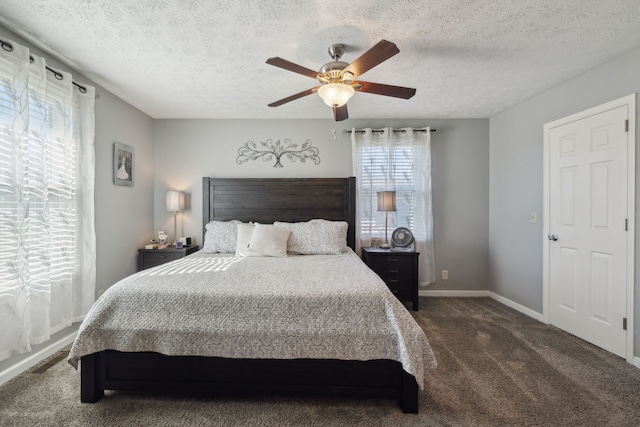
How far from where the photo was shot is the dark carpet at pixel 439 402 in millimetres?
1589

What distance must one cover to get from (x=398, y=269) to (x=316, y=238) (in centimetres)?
110

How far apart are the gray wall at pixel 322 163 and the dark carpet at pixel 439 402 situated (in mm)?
1717

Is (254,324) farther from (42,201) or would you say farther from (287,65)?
(42,201)

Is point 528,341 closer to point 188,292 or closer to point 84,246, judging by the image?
point 188,292

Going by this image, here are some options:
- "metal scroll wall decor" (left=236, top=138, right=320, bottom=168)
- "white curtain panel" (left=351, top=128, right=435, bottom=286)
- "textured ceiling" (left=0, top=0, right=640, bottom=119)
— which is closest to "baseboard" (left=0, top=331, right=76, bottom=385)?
"textured ceiling" (left=0, top=0, right=640, bottom=119)

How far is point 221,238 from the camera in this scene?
3328 mm

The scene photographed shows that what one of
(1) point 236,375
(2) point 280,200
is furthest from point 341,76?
(1) point 236,375

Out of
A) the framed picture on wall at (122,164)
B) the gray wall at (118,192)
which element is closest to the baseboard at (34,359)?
the gray wall at (118,192)

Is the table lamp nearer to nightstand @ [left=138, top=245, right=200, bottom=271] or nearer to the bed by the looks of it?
nightstand @ [left=138, top=245, right=200, bottom=271]

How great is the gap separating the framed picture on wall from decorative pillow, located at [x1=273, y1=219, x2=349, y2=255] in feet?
6.10

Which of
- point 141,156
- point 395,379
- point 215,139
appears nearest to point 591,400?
point 395,379

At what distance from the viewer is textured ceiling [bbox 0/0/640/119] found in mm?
1757

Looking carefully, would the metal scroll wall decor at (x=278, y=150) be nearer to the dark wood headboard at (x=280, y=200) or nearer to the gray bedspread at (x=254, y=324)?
the dark wood headboard at (x=280, y=200)

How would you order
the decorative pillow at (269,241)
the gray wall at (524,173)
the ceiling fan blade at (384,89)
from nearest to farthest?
the ceiling fan blade at (384,89) < the gray wall at (524,173) < the decorative pillow at (269,241)
